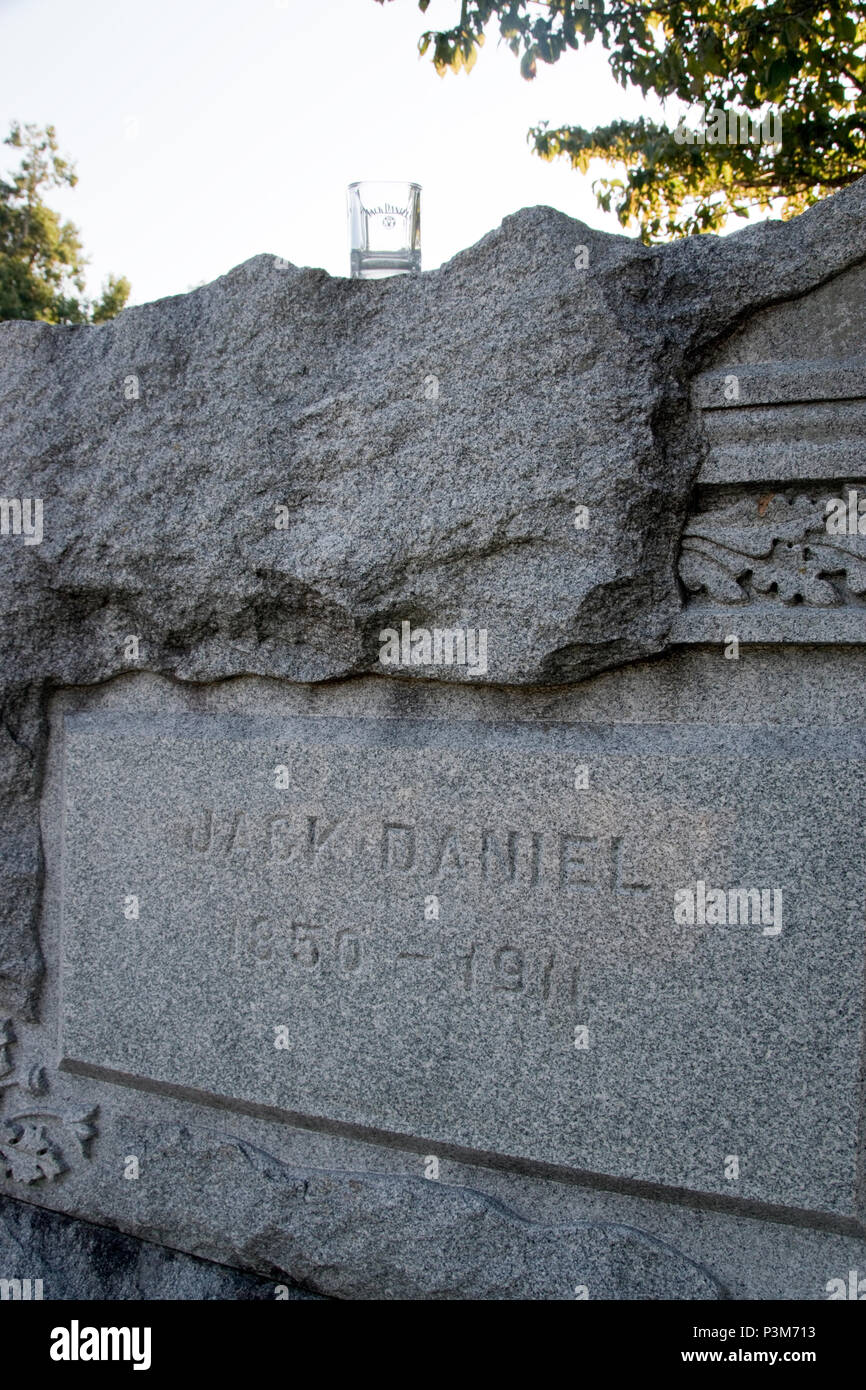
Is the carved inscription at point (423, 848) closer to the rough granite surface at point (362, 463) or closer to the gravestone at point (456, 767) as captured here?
the gravestone at point (456, 767)

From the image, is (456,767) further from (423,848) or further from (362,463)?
(362,463)

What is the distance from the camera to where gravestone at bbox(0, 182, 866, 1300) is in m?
1.95

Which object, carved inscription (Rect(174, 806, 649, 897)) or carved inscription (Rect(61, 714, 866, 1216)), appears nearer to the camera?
carved inscription (Rect(61, 714, 866, 1216))

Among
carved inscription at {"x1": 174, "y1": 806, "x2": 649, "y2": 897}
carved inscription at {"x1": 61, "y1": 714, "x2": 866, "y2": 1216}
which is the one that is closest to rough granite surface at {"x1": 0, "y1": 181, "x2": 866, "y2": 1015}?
carved inscription at {"x1": 61, "y1": 714, "x2": 866, "y2": 1216}

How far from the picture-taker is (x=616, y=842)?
208 centimetres

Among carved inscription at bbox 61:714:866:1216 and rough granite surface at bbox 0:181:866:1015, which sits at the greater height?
rough granite surface at bbox 0:181:866:1015

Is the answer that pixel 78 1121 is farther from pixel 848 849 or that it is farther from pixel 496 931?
pixel 848 849


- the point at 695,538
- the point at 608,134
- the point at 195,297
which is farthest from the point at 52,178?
the point at 695,538

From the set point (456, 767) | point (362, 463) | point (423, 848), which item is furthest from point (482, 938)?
point (362, 463)

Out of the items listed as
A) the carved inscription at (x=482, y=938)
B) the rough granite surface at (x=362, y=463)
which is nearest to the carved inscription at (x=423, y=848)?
the carved inscription at (x=482, y=938)

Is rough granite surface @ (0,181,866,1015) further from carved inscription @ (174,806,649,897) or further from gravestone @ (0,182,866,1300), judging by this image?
carved inscription @ (174,806,649,897)

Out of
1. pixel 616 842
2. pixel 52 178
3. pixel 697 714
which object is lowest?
pixel 616 842

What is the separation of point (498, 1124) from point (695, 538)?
4.40 feet

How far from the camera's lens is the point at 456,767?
2.21 m
